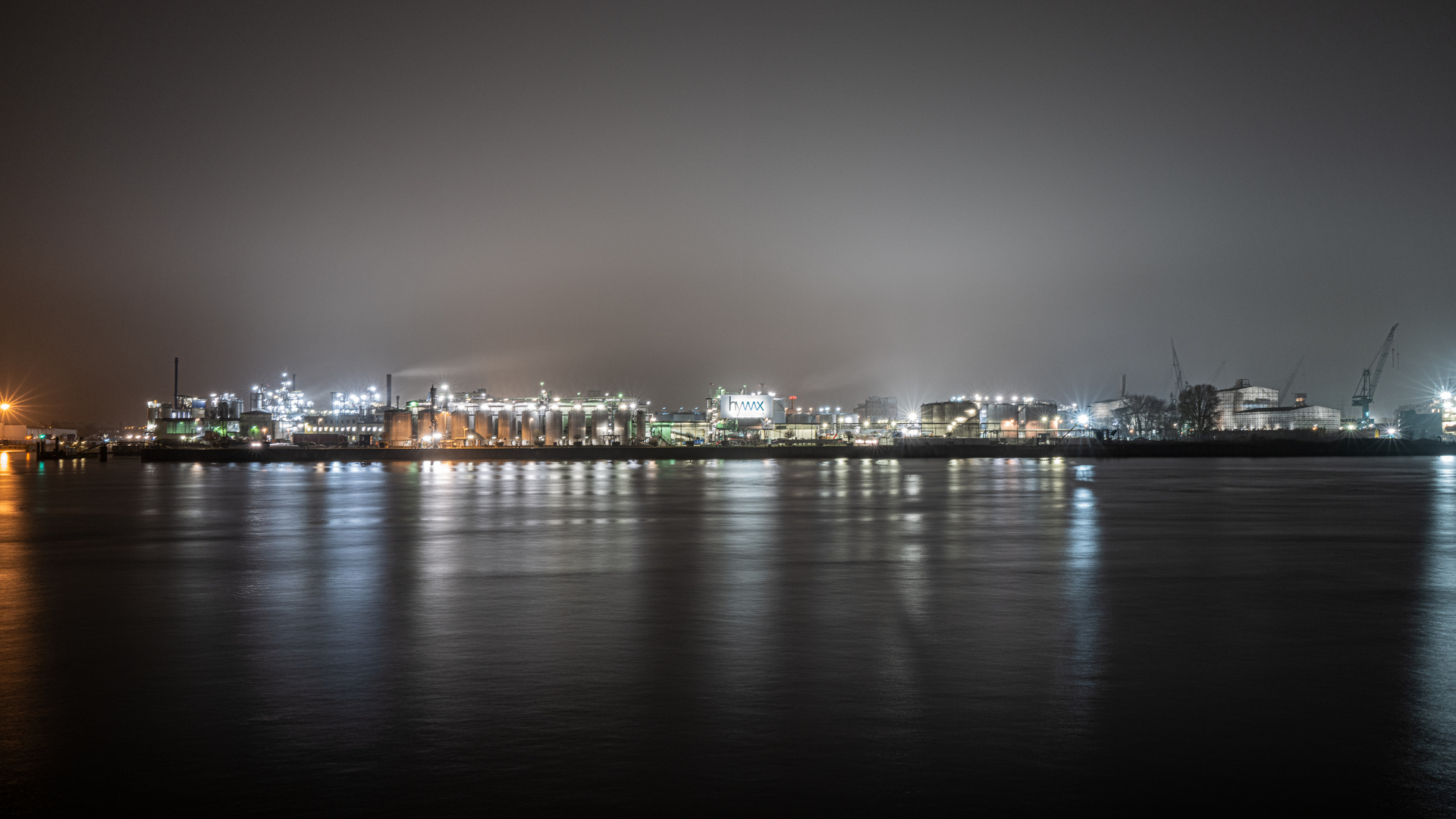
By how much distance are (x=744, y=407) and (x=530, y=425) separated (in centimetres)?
2828

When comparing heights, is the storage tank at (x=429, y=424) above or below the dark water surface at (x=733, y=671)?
above

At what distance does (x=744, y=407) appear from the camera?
12925cm

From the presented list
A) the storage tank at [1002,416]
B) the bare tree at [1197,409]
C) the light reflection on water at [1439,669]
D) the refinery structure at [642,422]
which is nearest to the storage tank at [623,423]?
the refinery structure at [642,422]

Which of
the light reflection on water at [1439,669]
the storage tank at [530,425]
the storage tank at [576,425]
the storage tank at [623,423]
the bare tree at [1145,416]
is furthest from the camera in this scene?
the bare tree at [1145,416]

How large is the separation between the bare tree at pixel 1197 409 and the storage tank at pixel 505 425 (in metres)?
101

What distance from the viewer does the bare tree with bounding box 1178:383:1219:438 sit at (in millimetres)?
152125

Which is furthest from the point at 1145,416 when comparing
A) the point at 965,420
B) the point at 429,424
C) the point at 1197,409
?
the point at 429,424

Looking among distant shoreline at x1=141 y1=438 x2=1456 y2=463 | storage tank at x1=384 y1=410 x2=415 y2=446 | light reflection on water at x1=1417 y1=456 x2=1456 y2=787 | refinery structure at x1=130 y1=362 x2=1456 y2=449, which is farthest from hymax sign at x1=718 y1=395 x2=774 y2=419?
light reflection on water at x1=1417 y1=456 x2=1456 y2=787

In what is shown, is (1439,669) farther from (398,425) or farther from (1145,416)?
(1145,416)

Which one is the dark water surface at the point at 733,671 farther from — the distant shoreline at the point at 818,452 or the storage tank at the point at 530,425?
the storage tank at the point at 530,425

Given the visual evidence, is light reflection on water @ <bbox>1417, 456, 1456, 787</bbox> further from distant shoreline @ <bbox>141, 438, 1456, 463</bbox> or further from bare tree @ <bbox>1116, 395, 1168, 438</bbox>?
bare tree @ <bbox>1116, 395, 1168, 438</bbox>

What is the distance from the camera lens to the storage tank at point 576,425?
12588 centimetres

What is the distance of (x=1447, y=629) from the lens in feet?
27.9

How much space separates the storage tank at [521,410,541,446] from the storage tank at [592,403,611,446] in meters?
7.23
